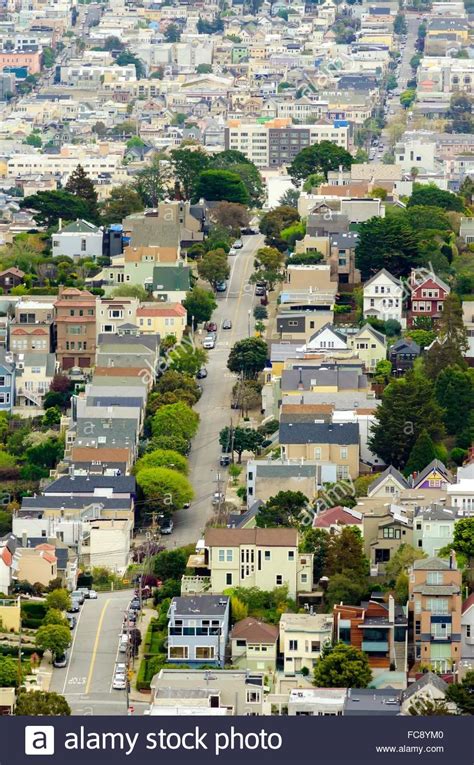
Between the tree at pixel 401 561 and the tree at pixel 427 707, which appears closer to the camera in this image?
the tree at pixel 427 707

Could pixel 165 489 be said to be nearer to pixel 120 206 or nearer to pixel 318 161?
pixel 120 206

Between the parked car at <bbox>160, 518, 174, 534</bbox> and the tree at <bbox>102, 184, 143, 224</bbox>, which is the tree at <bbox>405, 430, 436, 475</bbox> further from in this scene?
the tree at <bbox>102, 184, 143, 224</bbox>

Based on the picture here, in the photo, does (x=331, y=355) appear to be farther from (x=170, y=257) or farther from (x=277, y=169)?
(x=277, y=169)

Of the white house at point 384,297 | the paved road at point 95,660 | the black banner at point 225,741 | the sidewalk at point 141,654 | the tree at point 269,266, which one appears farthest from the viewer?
the tree at point 269,266

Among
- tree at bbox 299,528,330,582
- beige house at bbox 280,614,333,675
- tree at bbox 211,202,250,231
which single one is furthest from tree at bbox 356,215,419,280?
beige house at bbox 280,614,333,675

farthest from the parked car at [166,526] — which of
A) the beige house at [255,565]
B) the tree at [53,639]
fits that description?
the tree at [53,639]

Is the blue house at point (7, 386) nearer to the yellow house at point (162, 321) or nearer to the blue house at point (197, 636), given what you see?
the yellow house at point (162, 321)

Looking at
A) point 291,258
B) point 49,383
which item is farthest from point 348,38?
point 49,383

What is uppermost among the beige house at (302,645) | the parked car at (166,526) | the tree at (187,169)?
the beige house at (302,645)
